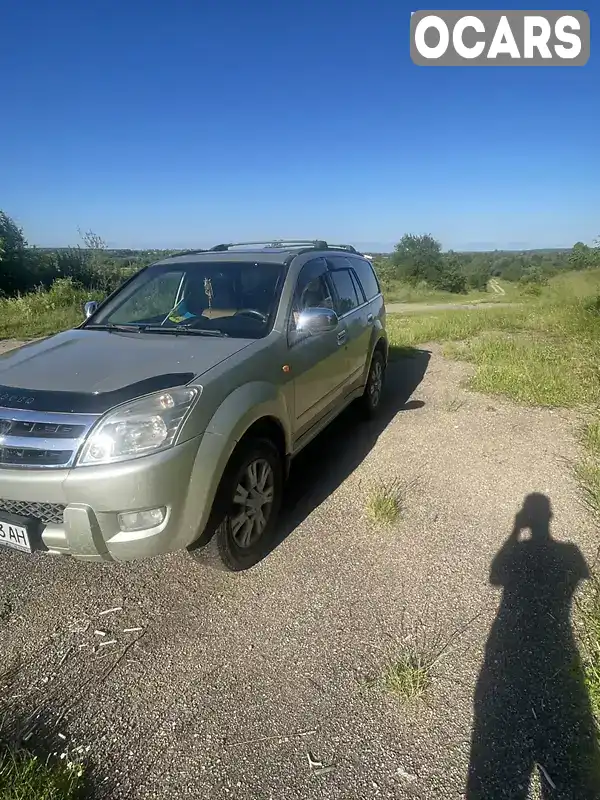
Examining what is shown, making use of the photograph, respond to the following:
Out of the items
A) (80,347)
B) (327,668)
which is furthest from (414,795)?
(80,347)

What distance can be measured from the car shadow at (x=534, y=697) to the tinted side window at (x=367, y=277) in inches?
135

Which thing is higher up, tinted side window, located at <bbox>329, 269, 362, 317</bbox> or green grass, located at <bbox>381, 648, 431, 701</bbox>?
tinted side window, located at <bbox>329, 269, 362, 317</bbox>

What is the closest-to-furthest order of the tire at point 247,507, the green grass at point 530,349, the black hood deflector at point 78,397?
1. the black hood deflector at point 78,397
2. the tire at point 247,507
3. the green grass at point 530,349

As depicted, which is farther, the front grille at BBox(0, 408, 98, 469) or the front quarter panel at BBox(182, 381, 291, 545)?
the front quarter panel at BBox(182, 381, 291, 545)

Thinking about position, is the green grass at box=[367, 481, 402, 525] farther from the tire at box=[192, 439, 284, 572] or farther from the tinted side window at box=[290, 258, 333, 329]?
the tinted side window at box=[290, 258, 333, 329]

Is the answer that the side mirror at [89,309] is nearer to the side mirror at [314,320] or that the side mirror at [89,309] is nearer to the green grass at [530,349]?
the side mirror at [314,320]

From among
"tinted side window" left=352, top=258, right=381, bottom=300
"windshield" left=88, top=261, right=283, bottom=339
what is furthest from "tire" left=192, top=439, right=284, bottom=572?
"tinted side window" left=352, top=258, right=381, bottom=300

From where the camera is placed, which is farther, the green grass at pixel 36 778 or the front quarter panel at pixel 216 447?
the front quarter panel at pixel 216 447

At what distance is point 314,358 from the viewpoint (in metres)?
3.63

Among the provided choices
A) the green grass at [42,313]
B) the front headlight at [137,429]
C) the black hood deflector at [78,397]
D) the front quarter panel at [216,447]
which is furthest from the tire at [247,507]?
the green grass at [42,313]

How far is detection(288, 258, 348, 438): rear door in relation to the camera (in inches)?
134

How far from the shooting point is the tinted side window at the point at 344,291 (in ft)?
14.7

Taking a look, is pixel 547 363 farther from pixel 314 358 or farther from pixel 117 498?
pixel 117 498

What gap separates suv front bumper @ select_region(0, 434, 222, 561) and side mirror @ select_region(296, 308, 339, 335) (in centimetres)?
128
